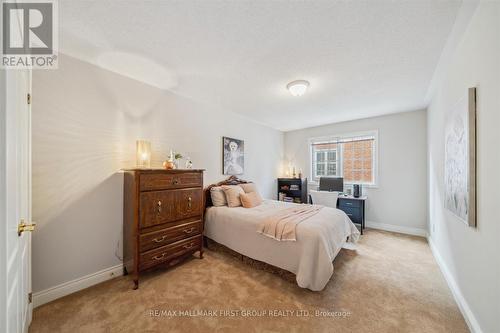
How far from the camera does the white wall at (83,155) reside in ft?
6.14

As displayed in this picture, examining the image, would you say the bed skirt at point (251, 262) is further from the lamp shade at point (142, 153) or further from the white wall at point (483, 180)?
the lamp shade at point (142, 153)

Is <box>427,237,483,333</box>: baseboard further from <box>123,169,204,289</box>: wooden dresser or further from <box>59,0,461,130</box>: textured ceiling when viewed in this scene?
<box>123,169,204,289</box>: wooden dresser

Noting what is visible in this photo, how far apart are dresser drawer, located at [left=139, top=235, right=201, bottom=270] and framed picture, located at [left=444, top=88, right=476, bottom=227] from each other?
9.34ft

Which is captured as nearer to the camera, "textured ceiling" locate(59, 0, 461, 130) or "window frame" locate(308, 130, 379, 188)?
"textured ceiling" locate(59, 0, 461, 130)

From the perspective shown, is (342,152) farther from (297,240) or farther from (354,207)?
(297,240)

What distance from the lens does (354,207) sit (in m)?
3.94

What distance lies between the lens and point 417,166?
377 cm

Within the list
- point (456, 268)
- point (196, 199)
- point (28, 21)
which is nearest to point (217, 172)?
point (196, 199)

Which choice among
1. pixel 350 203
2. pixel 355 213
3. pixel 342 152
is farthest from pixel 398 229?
pixel 342 152

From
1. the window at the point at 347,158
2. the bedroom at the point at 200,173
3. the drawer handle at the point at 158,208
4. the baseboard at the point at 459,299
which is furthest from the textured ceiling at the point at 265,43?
the baseboard at the point at 459,299

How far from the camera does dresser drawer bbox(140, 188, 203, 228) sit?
7.03 feet

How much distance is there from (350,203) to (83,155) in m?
4.49

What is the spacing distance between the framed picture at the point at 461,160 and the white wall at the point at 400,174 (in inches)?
73.2

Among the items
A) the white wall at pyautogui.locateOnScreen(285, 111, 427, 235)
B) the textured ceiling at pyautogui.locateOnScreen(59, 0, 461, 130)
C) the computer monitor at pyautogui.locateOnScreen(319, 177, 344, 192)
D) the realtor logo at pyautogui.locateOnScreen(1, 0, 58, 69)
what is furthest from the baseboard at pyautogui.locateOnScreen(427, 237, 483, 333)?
the realtor logo at pyautogui.locateOnScreen(1, 0, 58, 69)
